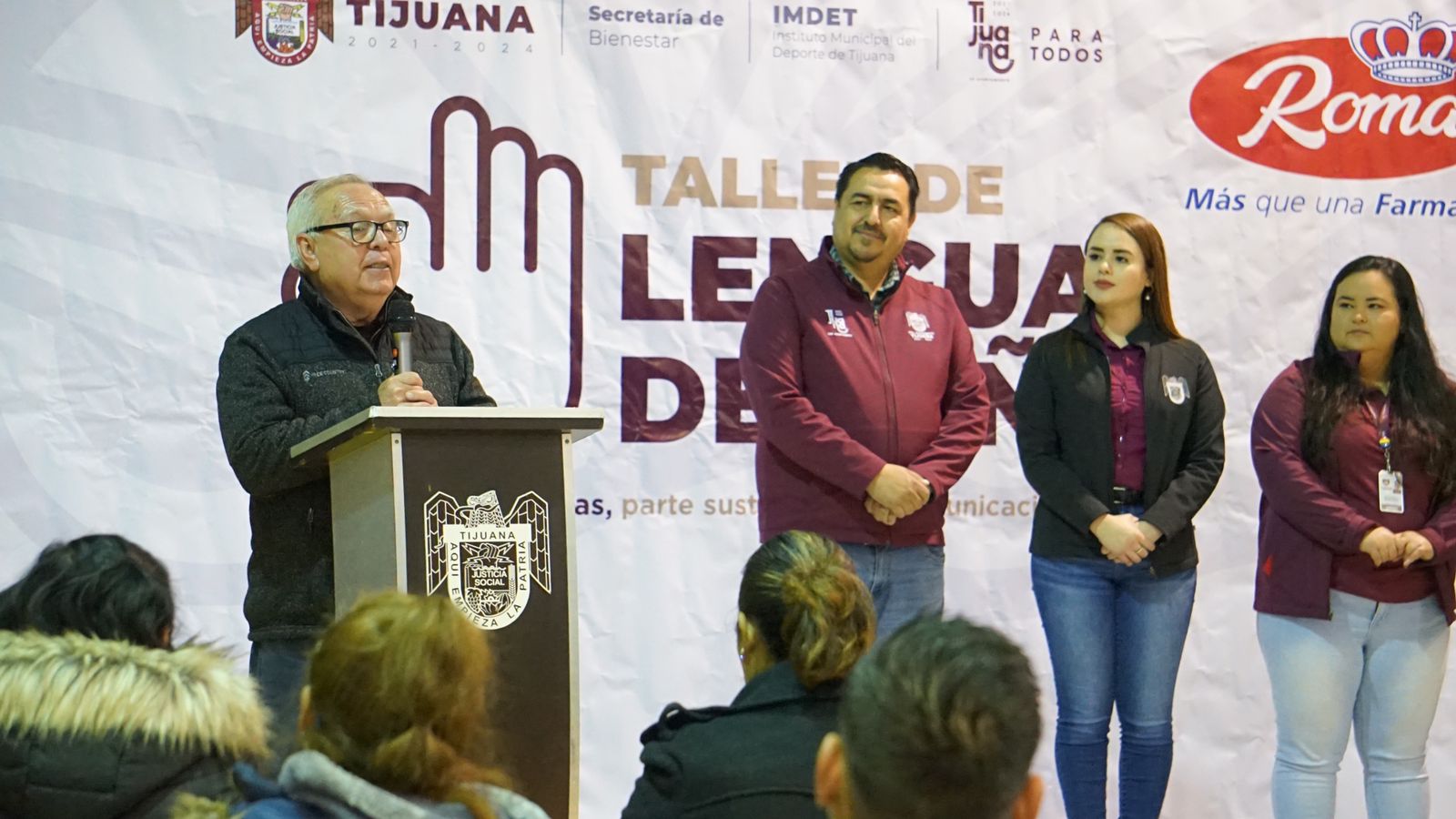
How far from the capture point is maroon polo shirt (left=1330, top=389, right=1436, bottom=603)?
3.89 m

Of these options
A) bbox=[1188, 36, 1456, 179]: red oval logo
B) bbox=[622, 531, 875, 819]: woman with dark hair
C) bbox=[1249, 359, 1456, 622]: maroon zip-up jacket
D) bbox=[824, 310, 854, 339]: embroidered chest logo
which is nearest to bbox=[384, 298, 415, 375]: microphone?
bbox=[622, 531, 875, 819]: woman with dark hair

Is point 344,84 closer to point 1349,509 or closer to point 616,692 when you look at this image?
point 616,692

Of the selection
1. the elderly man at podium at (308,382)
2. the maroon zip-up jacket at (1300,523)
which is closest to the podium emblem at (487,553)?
the elderly man at podium at (308,382)

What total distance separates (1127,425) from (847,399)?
0.70m

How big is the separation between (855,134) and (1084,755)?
1900mm

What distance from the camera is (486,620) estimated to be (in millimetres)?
2592

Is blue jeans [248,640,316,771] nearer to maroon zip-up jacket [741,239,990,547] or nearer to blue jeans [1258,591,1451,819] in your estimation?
maroon zip-up jacket [741,239,990,547]

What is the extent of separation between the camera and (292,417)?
9.99ft

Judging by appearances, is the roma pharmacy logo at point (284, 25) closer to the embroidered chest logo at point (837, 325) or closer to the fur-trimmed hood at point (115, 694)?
the embroidered chest logo at point (837, 325)

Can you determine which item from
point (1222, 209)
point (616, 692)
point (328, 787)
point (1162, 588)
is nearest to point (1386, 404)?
point (1162, 588)

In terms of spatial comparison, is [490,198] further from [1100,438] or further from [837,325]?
[1100,438]

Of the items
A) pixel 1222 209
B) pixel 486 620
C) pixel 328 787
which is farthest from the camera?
pixel 1222 209

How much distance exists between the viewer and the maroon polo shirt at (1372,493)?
3.89 metres

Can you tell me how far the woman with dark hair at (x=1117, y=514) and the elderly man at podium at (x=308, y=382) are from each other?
151 centimetres
